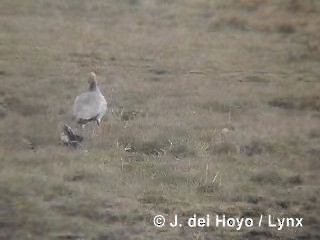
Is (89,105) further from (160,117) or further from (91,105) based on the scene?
(160,117)

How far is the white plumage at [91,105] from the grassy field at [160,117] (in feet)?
0.15

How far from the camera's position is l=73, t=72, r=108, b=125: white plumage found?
3.88 m

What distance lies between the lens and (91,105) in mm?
3902

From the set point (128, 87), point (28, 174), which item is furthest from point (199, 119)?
point (28, 174)

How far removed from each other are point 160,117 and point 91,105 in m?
0.39

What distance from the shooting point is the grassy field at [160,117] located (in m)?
3.77

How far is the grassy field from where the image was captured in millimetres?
3771

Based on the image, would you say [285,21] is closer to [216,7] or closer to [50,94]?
[216,7]

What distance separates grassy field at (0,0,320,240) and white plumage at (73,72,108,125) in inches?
1.8

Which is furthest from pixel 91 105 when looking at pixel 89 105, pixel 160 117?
pixel 160 117

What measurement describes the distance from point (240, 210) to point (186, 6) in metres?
1.22

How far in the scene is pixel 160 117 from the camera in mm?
3984

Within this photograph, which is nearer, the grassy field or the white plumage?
the grassy field

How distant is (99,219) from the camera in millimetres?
3736
